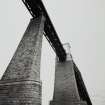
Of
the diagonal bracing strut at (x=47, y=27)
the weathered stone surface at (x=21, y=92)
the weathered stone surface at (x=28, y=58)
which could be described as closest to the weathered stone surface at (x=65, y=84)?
the diagonal bracing strut at (x=47, y=27)

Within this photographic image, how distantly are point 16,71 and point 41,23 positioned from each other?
383 cm

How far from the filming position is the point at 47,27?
13.7 meters

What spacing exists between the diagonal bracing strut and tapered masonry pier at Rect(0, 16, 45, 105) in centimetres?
183

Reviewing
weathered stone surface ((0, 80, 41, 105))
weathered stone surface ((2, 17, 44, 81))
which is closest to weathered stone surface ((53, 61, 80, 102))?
weathered stone surface ((2, 17, 44, 81))

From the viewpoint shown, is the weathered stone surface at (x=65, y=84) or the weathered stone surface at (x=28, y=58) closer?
the weathered stone surface at (x=28, y=58)

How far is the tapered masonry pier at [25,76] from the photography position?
6789mm

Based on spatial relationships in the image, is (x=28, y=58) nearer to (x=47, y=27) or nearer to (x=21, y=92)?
(x=21, y=92)

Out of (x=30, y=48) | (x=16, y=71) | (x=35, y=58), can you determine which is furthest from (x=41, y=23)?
(x=16, y=71)

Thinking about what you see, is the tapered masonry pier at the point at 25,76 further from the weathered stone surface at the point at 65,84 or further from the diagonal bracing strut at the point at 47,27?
the weathered stone surface at the point at 65,84

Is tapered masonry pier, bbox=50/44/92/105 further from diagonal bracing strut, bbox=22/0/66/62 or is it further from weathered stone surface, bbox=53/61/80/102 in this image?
diagonal bracing strut, bbox=22/0/66/62

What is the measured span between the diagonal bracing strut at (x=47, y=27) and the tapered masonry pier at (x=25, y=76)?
183 centimetres

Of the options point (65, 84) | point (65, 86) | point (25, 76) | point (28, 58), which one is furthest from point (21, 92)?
point (65, 84)

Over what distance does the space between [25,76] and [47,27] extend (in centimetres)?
692

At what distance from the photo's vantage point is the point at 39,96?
719 cm
